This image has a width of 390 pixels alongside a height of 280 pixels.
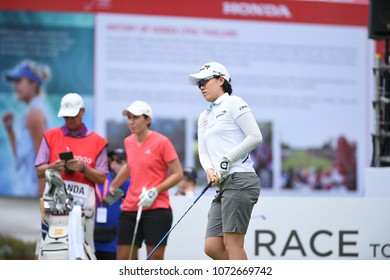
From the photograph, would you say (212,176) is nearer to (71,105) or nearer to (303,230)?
(71,105)

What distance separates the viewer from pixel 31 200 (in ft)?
43.9

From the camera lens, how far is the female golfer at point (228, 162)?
7.22m

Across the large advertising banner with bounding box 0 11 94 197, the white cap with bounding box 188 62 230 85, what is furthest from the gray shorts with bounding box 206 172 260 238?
the large advertising banner with bounding box 0 11 94 197

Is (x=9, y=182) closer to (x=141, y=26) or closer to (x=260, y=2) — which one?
(x=141, y=26)

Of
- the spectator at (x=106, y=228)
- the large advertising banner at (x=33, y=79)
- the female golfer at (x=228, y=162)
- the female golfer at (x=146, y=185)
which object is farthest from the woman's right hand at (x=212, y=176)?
the large advertising banner at (x=33, y=79)

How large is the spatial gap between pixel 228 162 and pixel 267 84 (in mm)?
6942

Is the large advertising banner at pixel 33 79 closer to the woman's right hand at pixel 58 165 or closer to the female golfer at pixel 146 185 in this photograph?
the female golfer at pixel 146 185

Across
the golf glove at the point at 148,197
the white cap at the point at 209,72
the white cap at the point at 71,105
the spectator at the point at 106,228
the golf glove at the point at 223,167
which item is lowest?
the spectator at the point at 106,228

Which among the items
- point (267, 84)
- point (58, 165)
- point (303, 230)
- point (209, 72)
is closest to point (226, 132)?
point (209, 72)

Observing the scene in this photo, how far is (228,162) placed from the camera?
718 cm

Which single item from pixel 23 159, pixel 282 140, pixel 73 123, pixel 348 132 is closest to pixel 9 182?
pixel 23 159

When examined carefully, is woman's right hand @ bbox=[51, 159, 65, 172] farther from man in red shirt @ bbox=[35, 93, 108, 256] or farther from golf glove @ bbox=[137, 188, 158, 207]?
golf glove @ bbox=[137, 188, 158, 207]

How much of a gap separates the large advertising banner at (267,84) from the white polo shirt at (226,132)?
6081mm

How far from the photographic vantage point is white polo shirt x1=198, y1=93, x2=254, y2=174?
7285 mm
